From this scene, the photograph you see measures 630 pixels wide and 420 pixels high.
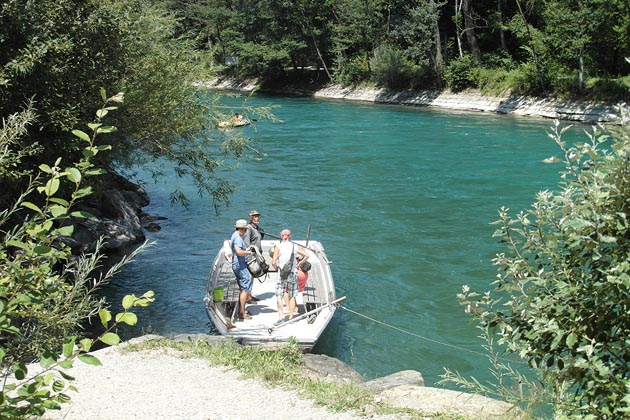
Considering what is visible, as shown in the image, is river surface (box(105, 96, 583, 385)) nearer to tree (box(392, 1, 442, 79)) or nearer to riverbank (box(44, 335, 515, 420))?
riverbank (box(44, 335, 515, 420))

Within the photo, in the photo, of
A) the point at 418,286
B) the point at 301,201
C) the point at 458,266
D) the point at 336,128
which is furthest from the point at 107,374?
the point at 336,128

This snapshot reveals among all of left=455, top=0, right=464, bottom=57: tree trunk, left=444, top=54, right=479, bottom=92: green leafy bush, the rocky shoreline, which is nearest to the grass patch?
the rocky shoreline

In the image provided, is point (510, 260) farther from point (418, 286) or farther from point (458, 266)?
point (458, 266)

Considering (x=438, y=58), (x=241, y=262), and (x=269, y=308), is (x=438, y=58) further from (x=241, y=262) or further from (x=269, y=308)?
(x=241, y=262)

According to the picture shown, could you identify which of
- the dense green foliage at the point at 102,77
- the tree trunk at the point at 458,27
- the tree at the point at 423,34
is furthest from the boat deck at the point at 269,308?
the tree trunk at the point at 458,27

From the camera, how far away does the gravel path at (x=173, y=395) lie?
23.1 feet

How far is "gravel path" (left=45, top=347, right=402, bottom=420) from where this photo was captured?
7055mm

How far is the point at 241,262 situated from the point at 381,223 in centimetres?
844

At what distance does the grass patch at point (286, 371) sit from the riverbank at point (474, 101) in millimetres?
22334

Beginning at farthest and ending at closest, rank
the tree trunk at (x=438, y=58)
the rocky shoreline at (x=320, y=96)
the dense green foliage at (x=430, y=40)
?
the tree trunk at (x=438, y=58)
the dense green foliage at (x=430, y=40)
the rocky shoreline at (x=320, y=96)

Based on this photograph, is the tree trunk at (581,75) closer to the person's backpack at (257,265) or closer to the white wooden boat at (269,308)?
the white wooden boat at (269,308)

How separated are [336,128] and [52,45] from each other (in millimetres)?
25856

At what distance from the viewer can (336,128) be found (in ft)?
119

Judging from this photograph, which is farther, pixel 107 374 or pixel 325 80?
pixel 325 80
